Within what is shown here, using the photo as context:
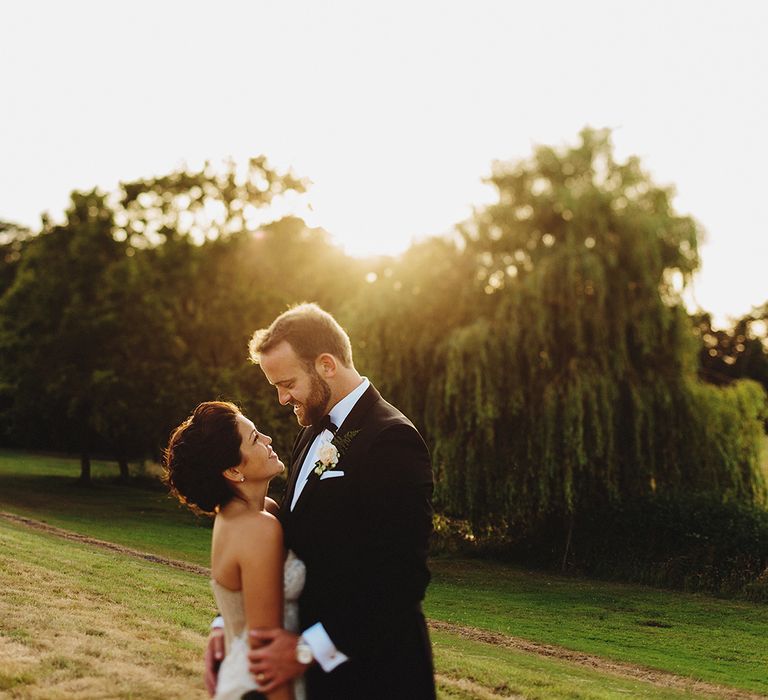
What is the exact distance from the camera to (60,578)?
32.7 feet

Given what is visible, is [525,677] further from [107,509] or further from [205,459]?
[107,509]

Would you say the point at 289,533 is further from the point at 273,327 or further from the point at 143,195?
the point at 143,195

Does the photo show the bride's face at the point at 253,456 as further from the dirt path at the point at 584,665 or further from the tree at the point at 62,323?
the tree at the point at 62,323

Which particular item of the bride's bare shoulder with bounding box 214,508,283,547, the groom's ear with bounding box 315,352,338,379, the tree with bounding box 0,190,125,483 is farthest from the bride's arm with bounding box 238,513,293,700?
the tree with bounding box 0,190,125,483

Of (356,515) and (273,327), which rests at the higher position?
(273,327)

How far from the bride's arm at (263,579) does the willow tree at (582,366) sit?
1344 centimetres

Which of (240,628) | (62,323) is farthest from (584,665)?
(62,323)

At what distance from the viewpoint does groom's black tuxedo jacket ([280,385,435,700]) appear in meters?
2.53

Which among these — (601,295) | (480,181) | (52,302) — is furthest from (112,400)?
(601,295)

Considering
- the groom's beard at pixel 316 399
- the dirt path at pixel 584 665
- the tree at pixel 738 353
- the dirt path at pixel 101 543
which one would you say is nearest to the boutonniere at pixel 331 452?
the groom's beard at pixel 316 399

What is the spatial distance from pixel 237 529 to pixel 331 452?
386 mm

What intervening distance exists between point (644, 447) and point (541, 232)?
4.61 metres

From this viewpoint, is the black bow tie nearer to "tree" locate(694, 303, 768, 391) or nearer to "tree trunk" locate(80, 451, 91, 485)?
"tree trunk" locate(80, 451, 91, 485)

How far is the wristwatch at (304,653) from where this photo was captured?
99.7 inches
